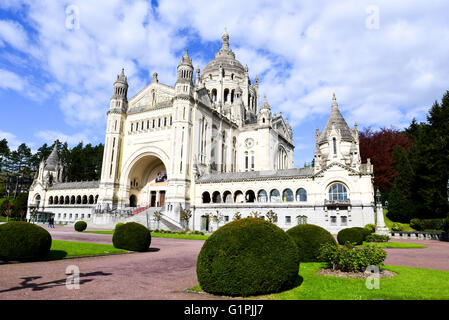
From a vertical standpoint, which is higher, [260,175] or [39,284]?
[260,175]

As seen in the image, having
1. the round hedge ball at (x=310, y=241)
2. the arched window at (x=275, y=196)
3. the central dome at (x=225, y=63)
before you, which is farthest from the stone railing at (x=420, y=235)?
the central dome at (x=225, y=63)

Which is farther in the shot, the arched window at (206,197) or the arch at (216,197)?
the arched window at (206,197)

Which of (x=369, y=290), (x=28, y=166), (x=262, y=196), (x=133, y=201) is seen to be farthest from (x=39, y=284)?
(x=28, y=166)

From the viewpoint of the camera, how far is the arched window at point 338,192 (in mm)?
38772

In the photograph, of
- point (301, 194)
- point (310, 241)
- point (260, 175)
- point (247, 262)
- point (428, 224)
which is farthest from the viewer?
point (260, 175)

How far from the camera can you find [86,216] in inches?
2350

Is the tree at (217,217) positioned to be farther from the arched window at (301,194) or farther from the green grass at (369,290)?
the green grass at (369,290)

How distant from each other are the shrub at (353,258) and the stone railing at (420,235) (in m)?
28.3

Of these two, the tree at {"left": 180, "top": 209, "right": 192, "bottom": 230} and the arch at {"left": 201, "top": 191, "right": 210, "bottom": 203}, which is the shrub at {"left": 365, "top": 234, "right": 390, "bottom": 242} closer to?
the tree at {"left": 180, "top": 209, "right": 192, "bottom": 230}

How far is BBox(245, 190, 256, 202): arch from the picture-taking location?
48381mm

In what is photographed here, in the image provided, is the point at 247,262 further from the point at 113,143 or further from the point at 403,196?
the point at 113,143

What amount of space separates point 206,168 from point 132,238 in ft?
109

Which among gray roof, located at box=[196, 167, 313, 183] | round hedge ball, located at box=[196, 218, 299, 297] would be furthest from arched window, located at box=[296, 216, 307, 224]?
round hedge ball, located at box=[196, 218, 299, 297]

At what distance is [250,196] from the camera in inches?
1983
